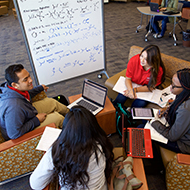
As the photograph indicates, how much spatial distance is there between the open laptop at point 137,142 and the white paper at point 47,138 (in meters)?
0.64

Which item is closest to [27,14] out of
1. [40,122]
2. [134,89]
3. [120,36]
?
[40,122]

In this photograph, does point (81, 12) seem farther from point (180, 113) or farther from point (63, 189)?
point (63, 189)

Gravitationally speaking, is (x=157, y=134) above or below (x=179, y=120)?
below

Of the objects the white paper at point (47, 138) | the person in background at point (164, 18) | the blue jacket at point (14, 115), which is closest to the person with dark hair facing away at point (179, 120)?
the white paper at point (47, 138)

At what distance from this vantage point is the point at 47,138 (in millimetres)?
1590

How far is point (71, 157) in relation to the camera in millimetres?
1012

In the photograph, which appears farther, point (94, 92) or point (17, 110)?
point (94, 92)

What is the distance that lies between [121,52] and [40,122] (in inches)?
122

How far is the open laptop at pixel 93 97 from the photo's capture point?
75.7 inches

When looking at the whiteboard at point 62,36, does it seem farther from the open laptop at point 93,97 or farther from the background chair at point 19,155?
the background chair at point 19,155

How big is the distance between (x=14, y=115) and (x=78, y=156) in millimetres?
883

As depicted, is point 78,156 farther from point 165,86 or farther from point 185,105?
point 165,86

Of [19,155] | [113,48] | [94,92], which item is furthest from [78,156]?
[113,48]

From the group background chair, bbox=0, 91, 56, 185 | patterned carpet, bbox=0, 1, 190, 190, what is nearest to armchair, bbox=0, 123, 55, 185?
background chair, bbox=0, 91, 56, 185
